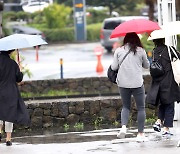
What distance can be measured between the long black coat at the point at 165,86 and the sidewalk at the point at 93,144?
61 cm

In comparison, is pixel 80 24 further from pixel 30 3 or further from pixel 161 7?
pixel 161 7

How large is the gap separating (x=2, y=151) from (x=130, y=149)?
181cm

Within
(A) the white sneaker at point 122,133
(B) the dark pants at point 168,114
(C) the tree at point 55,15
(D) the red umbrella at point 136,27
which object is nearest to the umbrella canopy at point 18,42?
(D) the red umbrella at point 136,27

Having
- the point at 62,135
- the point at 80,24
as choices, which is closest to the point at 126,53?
the point at 62,135

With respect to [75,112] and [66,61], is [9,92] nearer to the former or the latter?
[75,112]

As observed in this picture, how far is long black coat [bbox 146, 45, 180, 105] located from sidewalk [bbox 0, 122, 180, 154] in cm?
61

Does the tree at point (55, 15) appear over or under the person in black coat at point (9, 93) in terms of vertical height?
under

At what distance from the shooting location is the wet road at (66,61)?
24.8 m

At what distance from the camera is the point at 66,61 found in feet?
100

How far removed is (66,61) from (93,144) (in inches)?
777

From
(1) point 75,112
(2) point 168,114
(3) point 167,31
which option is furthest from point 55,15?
(3) point 167,31

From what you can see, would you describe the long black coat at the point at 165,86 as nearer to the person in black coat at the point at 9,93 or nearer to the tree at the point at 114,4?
the person in black coat at the point at 9,93

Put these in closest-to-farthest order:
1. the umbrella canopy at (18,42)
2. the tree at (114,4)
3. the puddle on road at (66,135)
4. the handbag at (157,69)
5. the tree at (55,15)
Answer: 1. the umbrella canopy at (18,42)
2. the handbag at (157,69)
3. the puddle on road at (66,135)
4. the tree at (55,15)
5. the tree at (114,4)

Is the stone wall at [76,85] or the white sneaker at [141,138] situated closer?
the white sneaker at [141,138]
